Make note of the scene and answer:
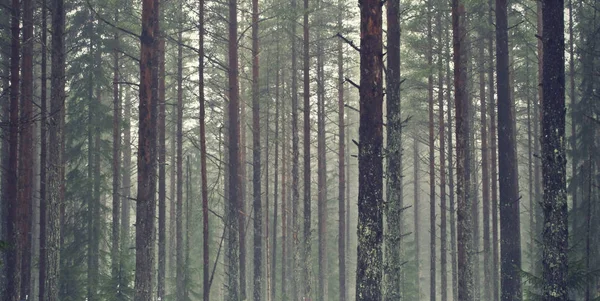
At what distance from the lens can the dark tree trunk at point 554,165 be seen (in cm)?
1025

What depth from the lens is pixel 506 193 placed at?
49.6 feet

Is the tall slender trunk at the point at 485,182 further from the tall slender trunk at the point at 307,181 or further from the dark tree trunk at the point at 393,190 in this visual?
the dark tree trunk at the point at 393,190

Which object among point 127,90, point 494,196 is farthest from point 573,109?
point 127,90

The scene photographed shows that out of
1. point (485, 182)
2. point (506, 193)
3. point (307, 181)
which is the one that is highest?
point (485, 182)

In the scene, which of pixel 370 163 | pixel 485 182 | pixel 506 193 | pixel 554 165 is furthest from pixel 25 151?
pixel 485 182

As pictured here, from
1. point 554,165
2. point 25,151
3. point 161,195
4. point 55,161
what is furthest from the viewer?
point 161,195

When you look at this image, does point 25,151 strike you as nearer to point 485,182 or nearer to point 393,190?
point 393,190

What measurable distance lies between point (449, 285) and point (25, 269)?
5142 cm

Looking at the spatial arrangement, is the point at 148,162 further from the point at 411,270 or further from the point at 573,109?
the point at 411,270

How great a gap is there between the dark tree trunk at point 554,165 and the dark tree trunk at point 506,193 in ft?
14.6

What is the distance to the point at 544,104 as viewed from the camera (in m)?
10.5

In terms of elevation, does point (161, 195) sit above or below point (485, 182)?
below

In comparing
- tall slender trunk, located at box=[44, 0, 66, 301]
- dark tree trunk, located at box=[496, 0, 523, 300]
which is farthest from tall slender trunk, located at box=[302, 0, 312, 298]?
tall slender trunk, located at box=[44, 0, 66, 301]

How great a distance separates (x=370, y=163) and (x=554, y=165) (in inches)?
137
